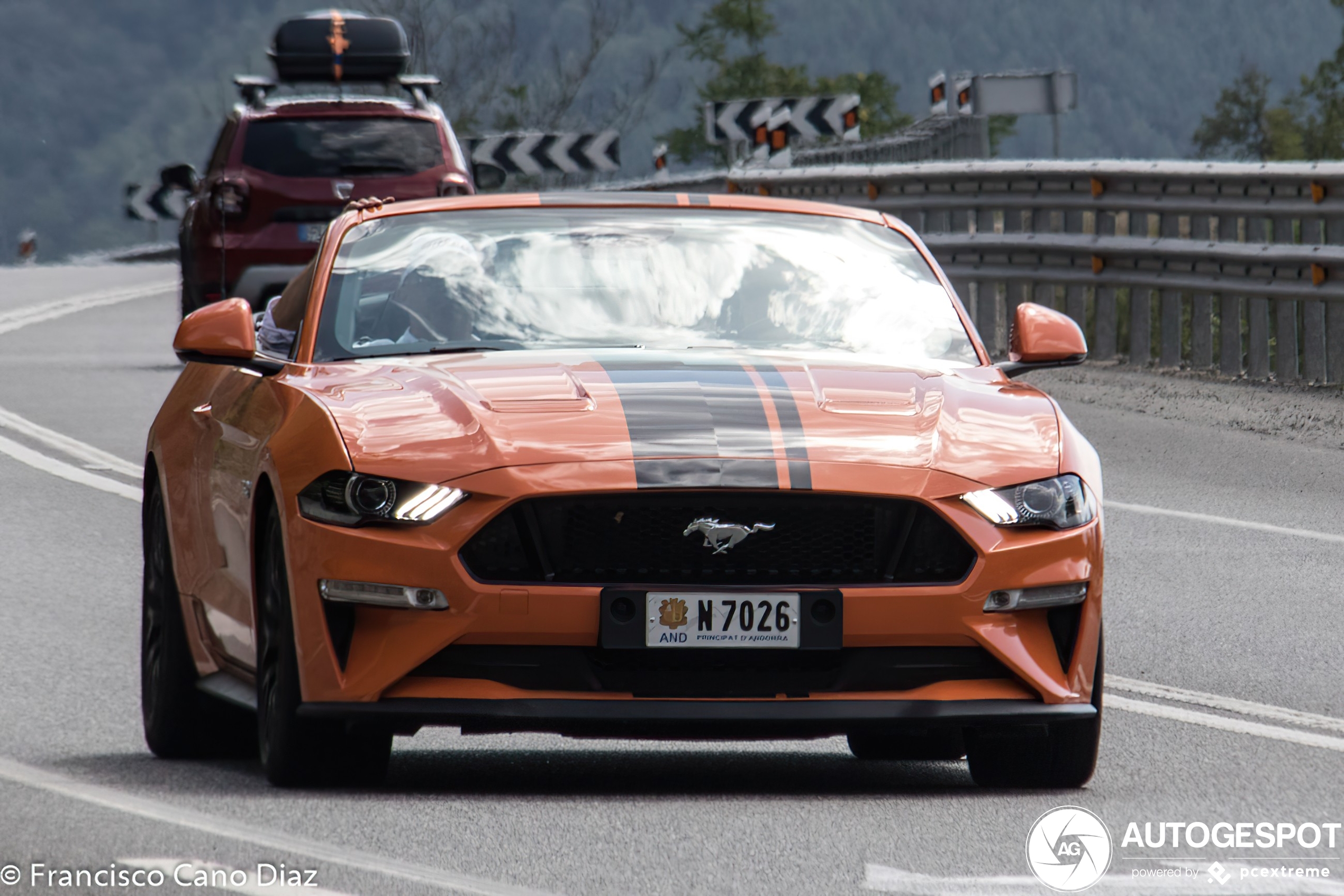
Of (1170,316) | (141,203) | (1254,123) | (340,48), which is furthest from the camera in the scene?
(1254,123)

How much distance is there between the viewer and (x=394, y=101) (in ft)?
60.5

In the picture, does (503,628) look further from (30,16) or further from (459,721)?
(30,16)

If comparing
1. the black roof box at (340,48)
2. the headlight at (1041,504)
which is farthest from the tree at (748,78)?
the headlight at (1041,504)

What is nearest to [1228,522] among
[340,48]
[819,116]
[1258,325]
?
[1258,325]

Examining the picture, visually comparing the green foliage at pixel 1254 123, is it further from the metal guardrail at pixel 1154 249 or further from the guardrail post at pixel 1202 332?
Answer: the guardrail post at pixel 1202 332

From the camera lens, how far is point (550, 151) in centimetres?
3750

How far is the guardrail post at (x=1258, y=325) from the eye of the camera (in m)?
15.6

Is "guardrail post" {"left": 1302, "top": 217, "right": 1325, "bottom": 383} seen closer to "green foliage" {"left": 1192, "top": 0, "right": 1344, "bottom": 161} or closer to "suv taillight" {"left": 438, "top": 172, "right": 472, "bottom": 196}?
"suv taillight" {"left": 438, "top": 172, "right": 472, "bottom": 196}

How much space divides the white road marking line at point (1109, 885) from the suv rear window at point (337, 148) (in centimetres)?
1367

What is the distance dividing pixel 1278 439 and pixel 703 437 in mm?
9005

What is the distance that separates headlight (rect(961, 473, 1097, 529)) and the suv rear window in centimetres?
1286

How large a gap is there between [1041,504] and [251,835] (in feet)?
6.00

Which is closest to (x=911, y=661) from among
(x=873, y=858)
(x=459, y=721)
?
→ (x=873, y=858)

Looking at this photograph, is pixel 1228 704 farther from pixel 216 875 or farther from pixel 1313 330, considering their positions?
pixel 1313 330
